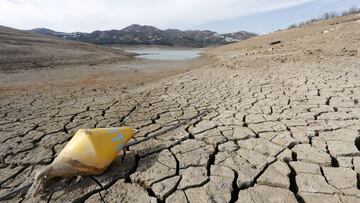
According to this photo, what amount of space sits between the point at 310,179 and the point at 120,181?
1.58m

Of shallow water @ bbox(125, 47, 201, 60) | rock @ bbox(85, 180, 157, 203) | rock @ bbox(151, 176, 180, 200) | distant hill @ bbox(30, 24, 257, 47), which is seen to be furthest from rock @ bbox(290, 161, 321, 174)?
distant hill @ bbox(30, 24, 257, 47)

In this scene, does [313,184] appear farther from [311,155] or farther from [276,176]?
[311,155]

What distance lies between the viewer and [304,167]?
2088 millimetres

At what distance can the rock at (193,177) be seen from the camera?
77.4 inches

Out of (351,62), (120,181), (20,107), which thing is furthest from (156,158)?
(351,62)

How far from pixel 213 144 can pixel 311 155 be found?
3.14ft

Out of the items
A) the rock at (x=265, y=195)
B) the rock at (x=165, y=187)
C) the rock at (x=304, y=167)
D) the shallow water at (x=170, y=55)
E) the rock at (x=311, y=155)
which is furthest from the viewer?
the shallow water at (x=170, y=55)

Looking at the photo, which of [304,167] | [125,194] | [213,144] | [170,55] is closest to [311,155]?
[304,167]

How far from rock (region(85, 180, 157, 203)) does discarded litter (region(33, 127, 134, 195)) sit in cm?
22

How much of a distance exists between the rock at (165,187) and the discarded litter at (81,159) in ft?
1.64

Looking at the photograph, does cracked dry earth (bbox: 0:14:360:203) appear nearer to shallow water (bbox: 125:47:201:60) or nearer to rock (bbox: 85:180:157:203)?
rock (bbox: 85:180:157:203)

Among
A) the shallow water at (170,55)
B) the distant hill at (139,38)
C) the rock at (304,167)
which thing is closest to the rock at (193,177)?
the rock at (304,167)

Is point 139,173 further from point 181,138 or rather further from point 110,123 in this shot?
point 110,123

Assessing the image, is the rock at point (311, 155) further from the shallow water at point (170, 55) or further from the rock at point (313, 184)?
the shallow water at point (170, 55)
